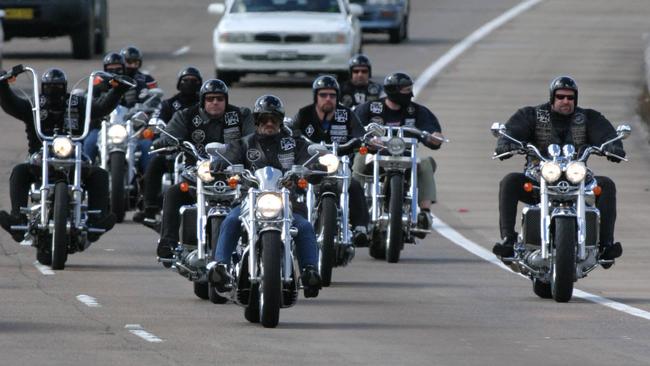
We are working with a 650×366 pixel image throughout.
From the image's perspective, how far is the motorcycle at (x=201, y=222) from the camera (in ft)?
48.9

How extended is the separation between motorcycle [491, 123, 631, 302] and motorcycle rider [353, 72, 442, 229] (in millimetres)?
3328

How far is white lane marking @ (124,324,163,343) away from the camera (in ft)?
42.0

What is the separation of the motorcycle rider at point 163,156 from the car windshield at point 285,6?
1470cm

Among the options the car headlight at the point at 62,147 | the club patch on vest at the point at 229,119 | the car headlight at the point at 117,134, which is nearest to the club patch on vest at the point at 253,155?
the club patch on vest at the point at 229,119

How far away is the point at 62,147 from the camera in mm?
17594

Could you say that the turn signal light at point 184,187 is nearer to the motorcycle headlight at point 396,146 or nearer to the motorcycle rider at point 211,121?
the motorcycle rider at point 211,121

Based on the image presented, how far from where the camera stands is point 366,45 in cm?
4559

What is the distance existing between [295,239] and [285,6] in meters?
21.9

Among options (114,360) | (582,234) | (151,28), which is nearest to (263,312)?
(114,360)

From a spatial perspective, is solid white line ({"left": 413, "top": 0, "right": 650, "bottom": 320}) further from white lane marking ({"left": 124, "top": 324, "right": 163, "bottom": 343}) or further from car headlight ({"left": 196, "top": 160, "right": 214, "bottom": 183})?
white lane marking ({"left": 124, "top": 324, "right": 163, "bottom": 343})

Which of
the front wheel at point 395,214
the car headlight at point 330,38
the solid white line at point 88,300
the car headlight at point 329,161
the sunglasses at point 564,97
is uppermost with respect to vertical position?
the sunglasses at point 564,97

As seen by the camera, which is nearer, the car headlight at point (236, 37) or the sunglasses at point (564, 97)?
the sunglasses at point (564, 97)

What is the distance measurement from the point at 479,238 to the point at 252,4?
1435 centimetres

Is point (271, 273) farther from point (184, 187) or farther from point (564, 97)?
point (564, 97)
